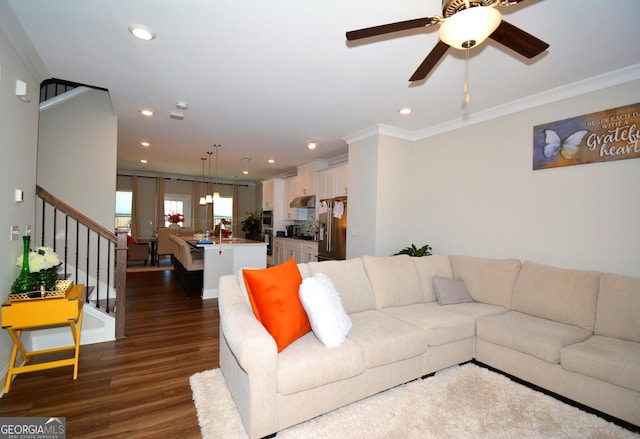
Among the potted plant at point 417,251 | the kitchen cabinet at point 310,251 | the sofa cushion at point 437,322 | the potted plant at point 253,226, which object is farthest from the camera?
the potted plant at point 253,226

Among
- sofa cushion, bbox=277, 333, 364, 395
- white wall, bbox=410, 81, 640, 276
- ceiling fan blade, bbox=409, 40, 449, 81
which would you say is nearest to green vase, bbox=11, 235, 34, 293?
sofa cushion, bbox=277, 333, 364, 395

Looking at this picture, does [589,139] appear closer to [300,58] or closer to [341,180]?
[300,58]

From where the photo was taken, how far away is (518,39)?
65.2 inches

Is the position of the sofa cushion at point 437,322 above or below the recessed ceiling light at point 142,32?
below

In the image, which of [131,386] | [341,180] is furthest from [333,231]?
[131,386]

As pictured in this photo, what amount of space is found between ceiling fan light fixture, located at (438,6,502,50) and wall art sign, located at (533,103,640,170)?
7.47 feet

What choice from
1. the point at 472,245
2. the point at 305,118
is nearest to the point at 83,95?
the point at 305,118

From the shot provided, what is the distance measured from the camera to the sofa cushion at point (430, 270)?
3188mm

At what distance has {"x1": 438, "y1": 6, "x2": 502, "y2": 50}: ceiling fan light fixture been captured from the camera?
1.32 meters

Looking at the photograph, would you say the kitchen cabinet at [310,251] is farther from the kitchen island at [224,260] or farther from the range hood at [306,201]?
the kitchen island at [224,260]

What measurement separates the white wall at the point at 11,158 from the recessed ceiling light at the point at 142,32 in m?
0.75

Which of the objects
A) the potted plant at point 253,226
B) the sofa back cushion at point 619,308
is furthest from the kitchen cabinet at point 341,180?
the potted plant at point 253,226

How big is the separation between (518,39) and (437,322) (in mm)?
2101

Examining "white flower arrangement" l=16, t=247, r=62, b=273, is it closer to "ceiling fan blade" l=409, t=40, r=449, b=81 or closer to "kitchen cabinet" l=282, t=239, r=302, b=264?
"ceiling fan blade" l=409, t=40, r=449, b=81
